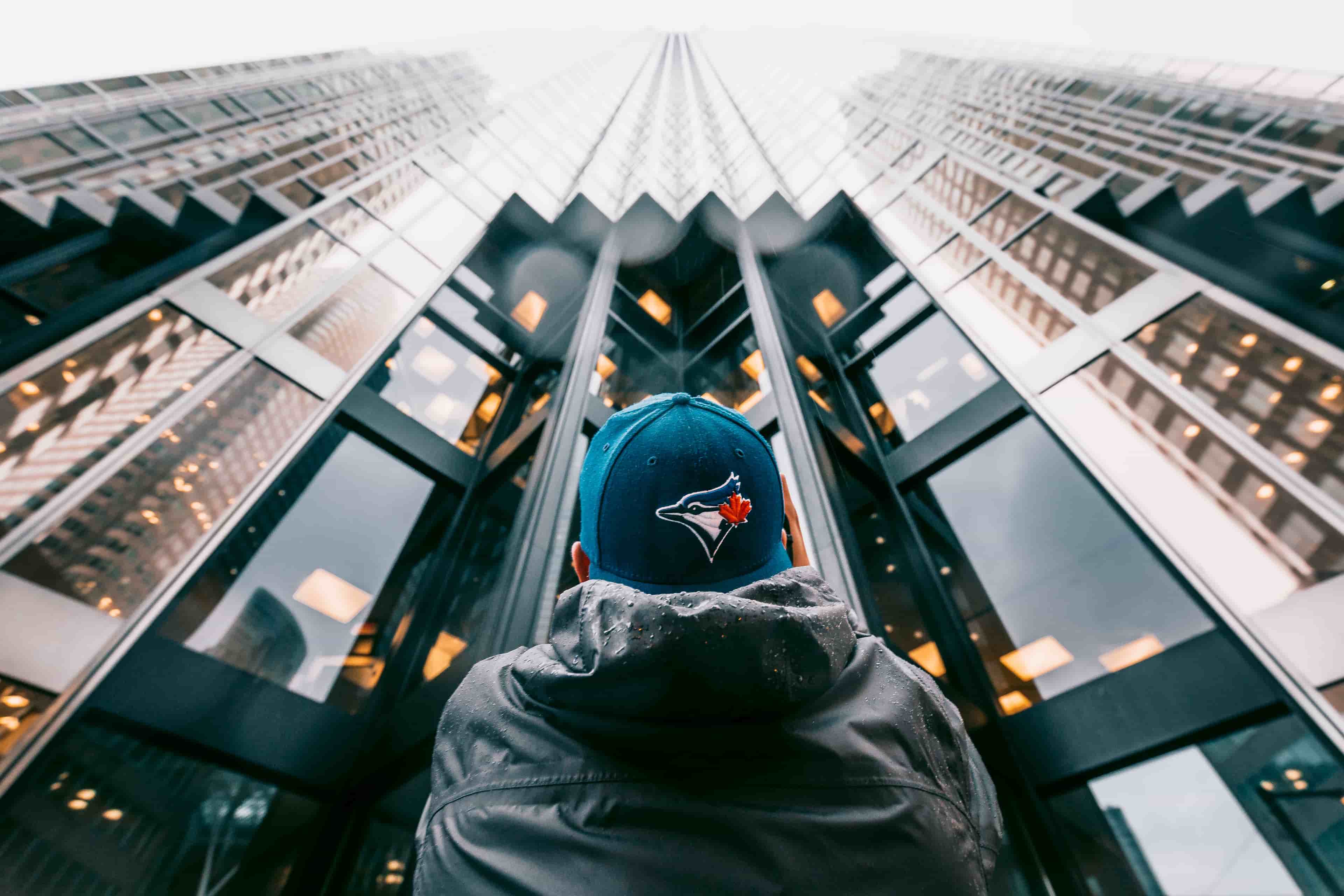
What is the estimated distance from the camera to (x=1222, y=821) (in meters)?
3.92

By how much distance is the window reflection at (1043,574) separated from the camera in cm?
482

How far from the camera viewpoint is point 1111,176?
270 inches

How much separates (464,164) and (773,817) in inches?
535

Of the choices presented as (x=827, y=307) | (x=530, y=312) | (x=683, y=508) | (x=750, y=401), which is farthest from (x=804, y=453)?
(x=530, y=312)

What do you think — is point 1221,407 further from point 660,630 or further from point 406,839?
point 406,839

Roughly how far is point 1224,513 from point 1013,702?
9.06ft

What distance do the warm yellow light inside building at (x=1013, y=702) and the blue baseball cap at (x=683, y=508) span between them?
5.75 m

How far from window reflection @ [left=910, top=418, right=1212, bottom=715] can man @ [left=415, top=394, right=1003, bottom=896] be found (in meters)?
5.40

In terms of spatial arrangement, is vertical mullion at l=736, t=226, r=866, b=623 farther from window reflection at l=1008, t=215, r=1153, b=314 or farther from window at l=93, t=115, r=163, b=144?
window at l=93, t=115, r=163, b=144

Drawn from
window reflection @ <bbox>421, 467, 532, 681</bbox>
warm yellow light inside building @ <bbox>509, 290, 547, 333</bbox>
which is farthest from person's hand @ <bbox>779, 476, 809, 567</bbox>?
warm yellow light inside building @ <bbox>509, 290, 547, 333</bbox>

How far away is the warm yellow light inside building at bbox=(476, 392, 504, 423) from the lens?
29.4 ft

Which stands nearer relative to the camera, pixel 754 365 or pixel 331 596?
pixel 331 596

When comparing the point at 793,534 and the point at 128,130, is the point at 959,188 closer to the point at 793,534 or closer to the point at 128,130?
the point at 793,534

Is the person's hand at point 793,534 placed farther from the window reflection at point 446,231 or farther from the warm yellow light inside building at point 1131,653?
the window reflection at point 446,231
